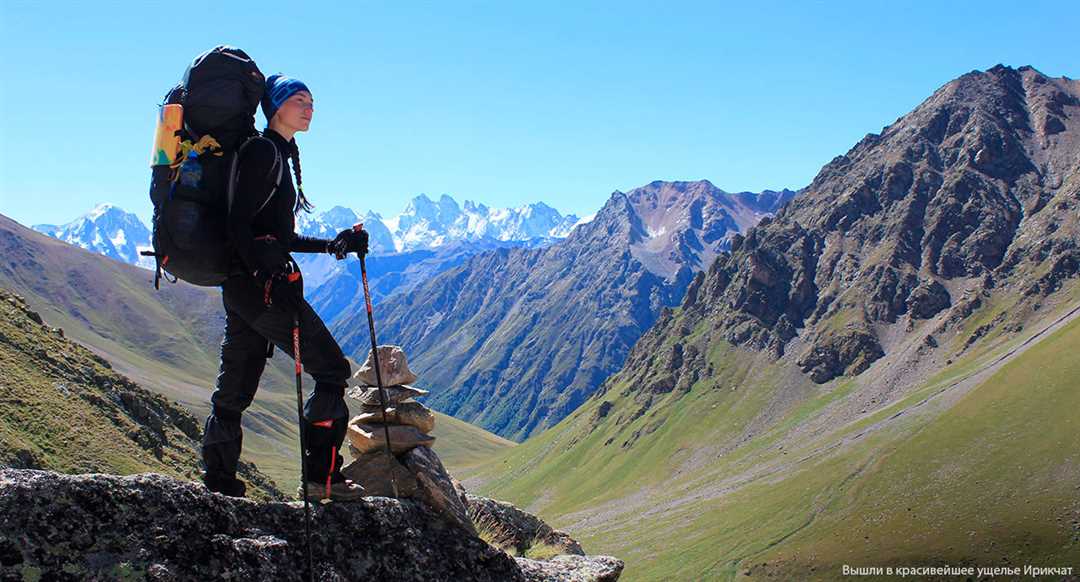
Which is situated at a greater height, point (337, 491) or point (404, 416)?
point (404, 416)

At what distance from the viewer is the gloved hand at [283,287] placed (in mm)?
9711

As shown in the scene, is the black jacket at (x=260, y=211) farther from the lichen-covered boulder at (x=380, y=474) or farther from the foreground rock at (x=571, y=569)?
the foreground rock at (x=571, y=569)

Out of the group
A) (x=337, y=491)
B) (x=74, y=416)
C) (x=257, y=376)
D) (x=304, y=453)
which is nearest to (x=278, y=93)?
(x=257, y=376)

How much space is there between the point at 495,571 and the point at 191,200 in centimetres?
608

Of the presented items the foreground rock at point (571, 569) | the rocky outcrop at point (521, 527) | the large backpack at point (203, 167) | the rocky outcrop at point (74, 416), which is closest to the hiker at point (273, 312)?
the large backpack at point (203, 167)

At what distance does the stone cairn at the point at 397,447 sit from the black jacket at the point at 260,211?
3.31 meters

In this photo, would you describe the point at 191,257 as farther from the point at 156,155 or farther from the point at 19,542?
the point at 19,542

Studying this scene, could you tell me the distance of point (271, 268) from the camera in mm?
9539

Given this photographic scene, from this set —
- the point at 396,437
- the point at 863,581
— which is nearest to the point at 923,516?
the point at 863,581

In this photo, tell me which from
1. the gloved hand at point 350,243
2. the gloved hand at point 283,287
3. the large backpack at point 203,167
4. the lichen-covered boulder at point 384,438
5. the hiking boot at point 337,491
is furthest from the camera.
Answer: the lichen-covered boulder at point 384,438

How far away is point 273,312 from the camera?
10008 mm

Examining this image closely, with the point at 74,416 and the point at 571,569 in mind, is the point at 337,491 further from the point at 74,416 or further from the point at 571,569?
the point at 74,416

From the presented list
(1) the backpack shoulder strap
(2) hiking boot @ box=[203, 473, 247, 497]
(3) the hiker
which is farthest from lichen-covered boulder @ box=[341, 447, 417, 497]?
(1) the backpack shoulder strap

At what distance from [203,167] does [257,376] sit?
2969mm
